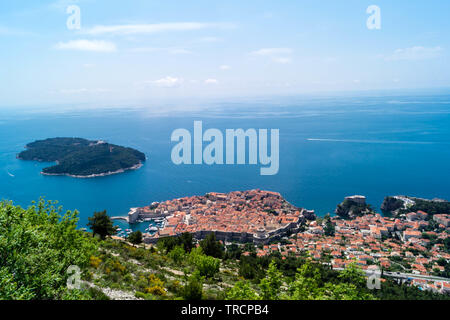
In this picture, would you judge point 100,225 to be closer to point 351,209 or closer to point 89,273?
point 89,273

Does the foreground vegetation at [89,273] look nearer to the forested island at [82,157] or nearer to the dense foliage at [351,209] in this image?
the dense foliage at [351,209]

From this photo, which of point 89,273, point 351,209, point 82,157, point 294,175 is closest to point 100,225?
point 89,273

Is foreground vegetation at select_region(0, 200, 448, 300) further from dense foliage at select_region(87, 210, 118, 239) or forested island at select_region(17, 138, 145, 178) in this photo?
forested island at select_region(17, 138, 145, 178)

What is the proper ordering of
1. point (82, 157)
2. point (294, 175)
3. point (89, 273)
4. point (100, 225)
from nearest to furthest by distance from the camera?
point (89, 273) < point (100, 225) < point (294, 175) < point (82, 157)

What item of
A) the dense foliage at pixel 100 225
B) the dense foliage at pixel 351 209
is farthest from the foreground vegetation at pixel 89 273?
the dense foliage at pixel 351 209

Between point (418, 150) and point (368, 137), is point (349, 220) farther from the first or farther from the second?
point (368, 137)
